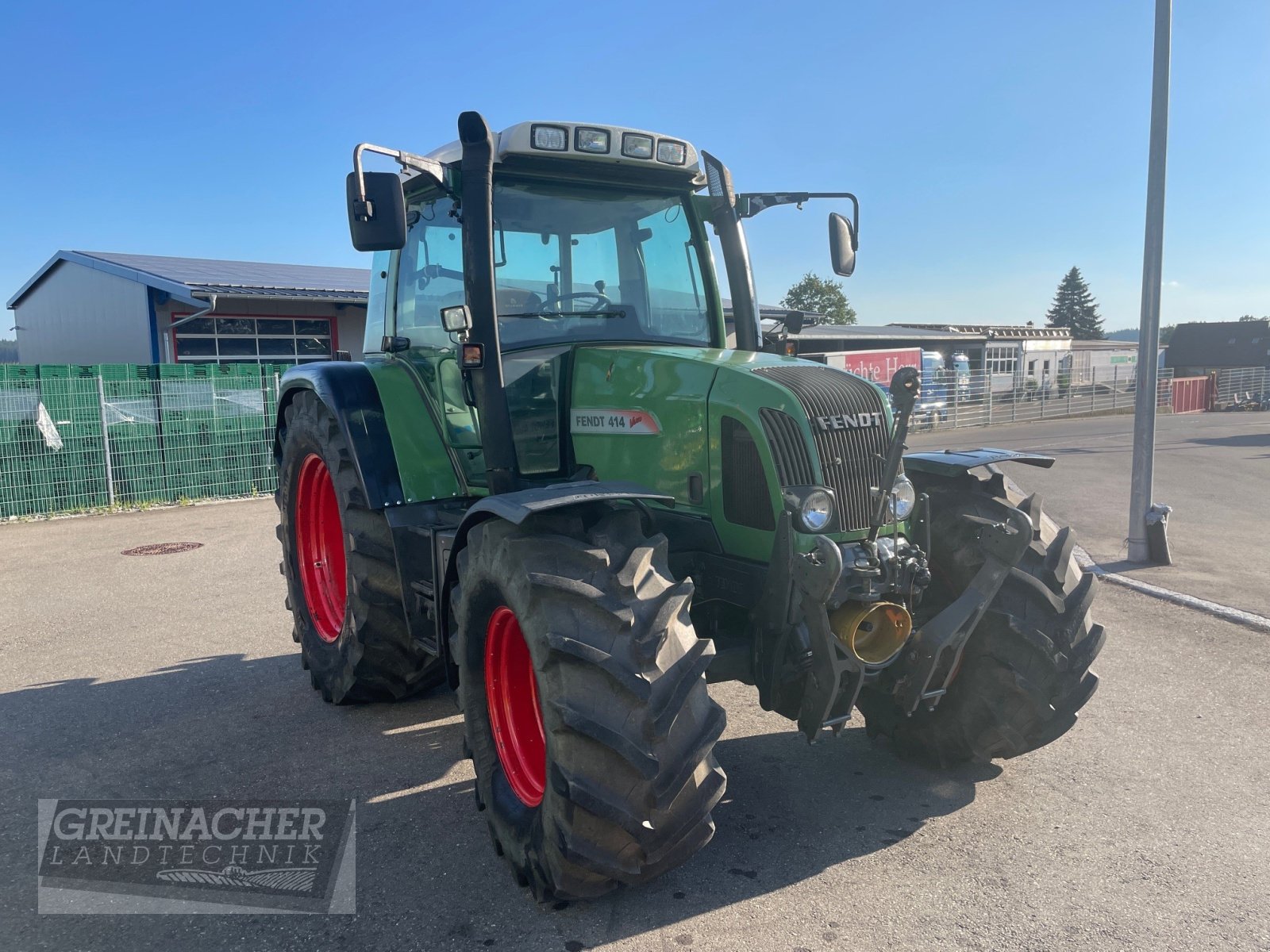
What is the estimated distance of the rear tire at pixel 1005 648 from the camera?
3.55 metres

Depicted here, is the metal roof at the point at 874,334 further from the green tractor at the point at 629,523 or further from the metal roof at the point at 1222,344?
the green tractor at the point at 629,523

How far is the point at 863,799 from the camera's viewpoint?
3791mm

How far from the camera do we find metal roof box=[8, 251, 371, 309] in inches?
617

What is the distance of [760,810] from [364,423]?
259cm

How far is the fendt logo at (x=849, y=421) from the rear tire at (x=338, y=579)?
217cm

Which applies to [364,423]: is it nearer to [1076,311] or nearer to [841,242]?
[841,242]

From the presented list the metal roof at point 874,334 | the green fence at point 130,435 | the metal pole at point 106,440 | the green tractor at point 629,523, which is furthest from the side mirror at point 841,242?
the metal roof at point 874,334

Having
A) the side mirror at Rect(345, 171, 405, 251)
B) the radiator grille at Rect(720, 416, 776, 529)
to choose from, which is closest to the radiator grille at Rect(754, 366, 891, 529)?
the radiator grille at Rect(720, 416, 776, 529)

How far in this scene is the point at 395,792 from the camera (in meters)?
3.97

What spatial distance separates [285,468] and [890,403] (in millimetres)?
3540

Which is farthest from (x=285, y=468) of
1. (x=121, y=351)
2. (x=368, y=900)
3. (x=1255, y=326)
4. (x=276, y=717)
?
(x=1255, y=326)

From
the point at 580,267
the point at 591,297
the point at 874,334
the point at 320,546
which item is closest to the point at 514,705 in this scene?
the point at 591,297

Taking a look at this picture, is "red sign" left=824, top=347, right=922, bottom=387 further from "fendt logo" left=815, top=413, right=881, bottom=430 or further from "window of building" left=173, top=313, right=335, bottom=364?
"fendt logo" left=815, top=413, right=881, bottom=430

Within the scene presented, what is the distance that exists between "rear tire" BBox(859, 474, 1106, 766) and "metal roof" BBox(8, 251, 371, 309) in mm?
13176
